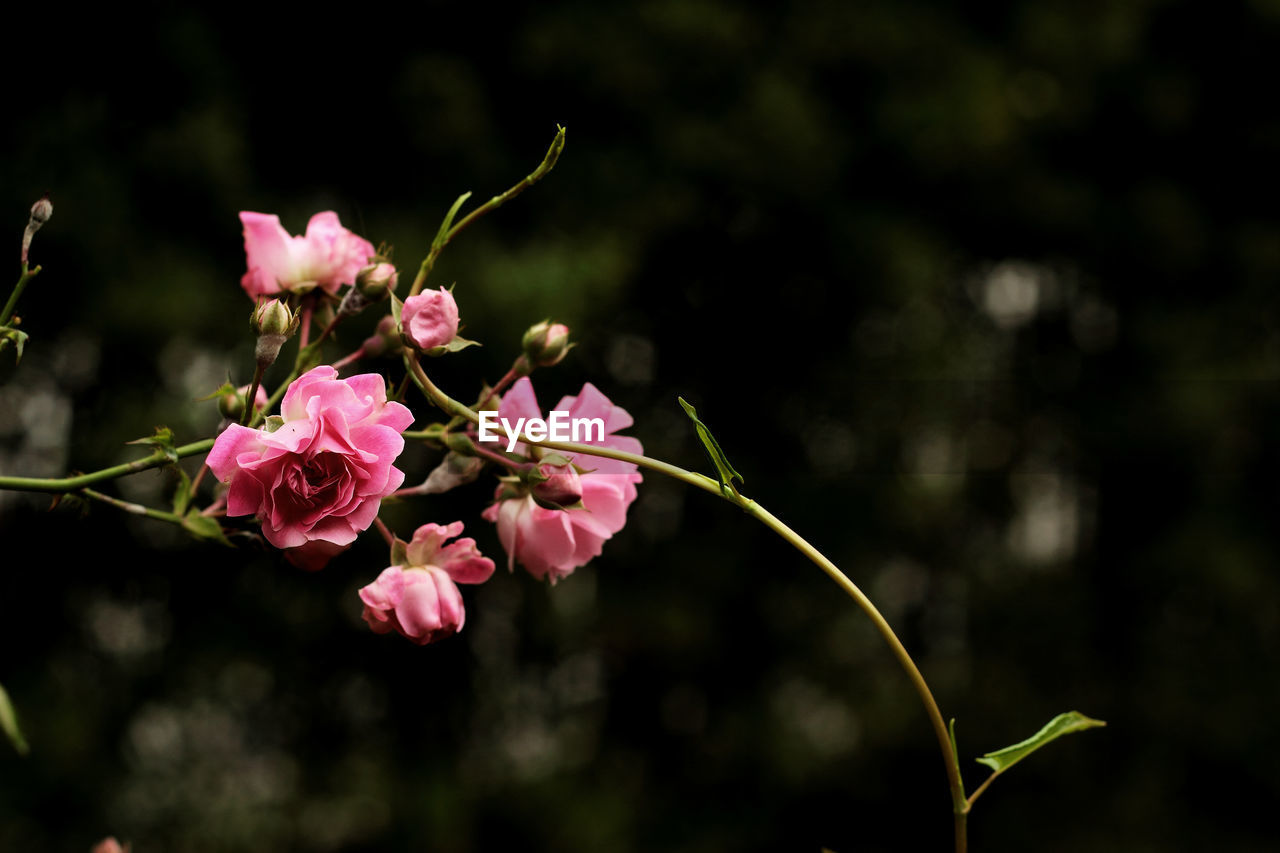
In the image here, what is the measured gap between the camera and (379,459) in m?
0.23

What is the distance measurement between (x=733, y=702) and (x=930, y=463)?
0.47 metres

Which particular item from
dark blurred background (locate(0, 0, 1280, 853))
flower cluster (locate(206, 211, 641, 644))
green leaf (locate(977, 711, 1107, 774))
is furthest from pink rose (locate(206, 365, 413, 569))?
dark blurred background (locate(0, 0, 1280, 853))

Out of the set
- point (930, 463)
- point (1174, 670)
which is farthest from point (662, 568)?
point (1174, 670)

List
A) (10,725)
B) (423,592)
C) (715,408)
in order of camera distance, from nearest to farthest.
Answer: (10,725), (423,592), (715,408)

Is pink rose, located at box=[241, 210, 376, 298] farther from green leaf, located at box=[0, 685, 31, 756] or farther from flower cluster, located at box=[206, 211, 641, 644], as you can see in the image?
green leaf, located at box=[0, 685, 31, 756]

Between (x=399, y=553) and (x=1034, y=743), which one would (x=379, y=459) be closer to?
(x=399, y=553)

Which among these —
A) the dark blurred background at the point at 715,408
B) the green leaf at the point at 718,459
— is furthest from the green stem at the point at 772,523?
the dark blurred background at the point at 715,408

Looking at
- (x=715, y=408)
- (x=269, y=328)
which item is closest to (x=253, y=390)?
(x=269, y=328)

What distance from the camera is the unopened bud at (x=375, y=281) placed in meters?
0.27

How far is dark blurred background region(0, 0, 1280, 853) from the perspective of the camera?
134cm

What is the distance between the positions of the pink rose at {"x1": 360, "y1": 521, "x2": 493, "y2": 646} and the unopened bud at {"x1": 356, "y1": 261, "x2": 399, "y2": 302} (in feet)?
0.19

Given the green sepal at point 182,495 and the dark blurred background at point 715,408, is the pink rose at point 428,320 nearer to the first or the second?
the green sepal at point 182,495

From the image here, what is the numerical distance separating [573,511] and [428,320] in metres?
0.06

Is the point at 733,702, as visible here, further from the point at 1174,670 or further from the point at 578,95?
the point at 578,95
